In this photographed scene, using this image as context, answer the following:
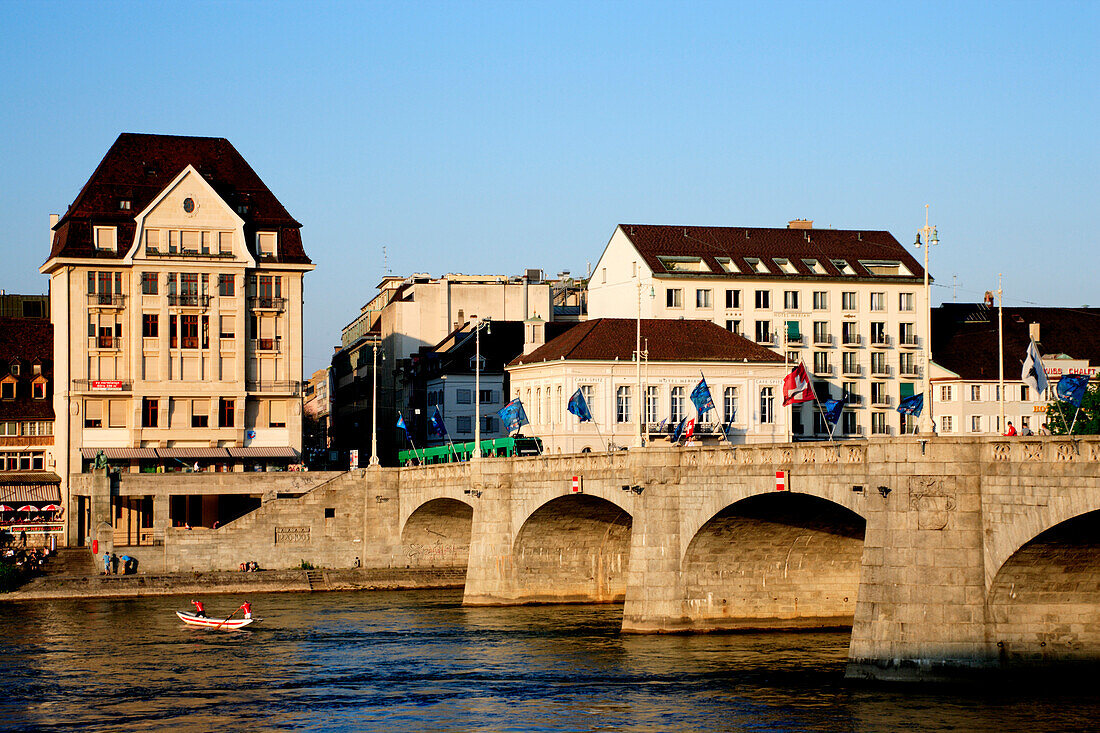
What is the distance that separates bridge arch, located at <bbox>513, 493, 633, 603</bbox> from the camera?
8638 cm

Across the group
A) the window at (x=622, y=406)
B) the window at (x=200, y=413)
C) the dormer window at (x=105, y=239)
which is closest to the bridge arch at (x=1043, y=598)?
the window at (x=622, y=406)

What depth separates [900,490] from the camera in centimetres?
5181

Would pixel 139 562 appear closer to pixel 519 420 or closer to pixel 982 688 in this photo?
pixel 519 420

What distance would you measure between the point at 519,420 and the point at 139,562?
92.2 ft

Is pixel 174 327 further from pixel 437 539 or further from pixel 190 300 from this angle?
pixel 437 539

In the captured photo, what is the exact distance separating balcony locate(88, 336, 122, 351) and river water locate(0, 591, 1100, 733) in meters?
36.1

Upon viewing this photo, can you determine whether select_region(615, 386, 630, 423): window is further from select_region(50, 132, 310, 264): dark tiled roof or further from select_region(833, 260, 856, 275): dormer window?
select_region(833, 260, 856, 275): dormer window

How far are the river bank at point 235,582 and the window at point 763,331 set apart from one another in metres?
37.0

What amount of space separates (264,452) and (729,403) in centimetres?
3333

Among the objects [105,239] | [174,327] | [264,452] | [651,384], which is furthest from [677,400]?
[105,239]

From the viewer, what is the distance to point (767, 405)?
120 meters

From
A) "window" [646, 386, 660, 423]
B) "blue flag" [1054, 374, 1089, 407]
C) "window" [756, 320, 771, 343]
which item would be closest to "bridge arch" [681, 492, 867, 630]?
"blue flag" [1054, 374, 1089, 407]

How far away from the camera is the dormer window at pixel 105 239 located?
117m

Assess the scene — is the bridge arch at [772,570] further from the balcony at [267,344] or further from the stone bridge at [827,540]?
the balcony at [267,344]
